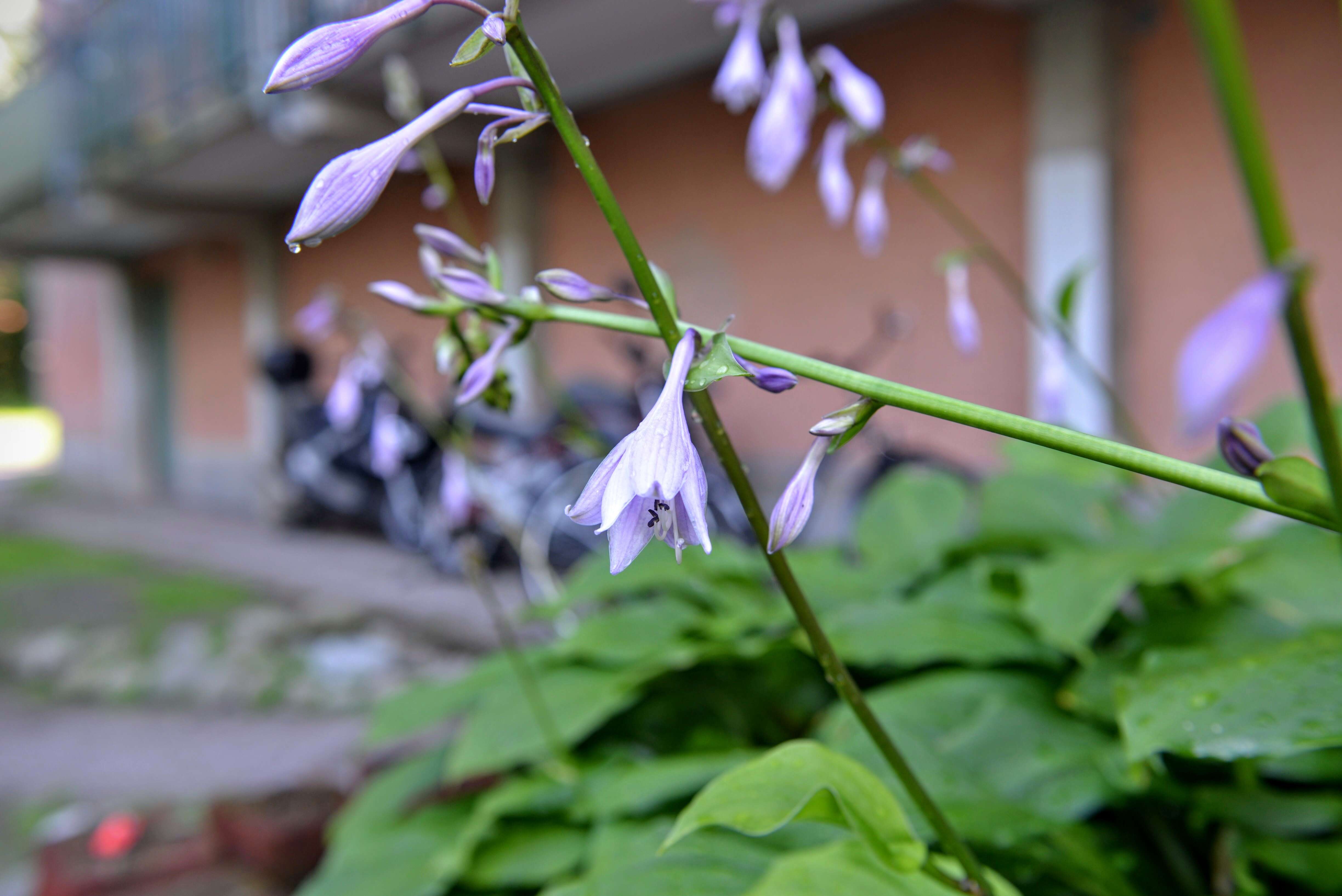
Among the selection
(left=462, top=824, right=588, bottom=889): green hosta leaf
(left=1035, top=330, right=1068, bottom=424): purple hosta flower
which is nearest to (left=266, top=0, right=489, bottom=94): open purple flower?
(left=462, top=824, right=588, bottom=889): green hosta leaf

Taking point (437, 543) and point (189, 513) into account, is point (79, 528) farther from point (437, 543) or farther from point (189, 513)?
point (437, 543)

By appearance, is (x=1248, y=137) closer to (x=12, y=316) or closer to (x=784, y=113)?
(x=784, y=113)

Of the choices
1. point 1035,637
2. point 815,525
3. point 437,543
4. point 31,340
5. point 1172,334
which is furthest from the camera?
point 31,340

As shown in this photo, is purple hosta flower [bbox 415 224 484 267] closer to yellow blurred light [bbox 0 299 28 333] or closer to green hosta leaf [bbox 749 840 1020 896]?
green hosta leaf [bbox 749 840 1020 896]

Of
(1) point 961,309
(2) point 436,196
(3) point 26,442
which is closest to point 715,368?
(2) point 436,196

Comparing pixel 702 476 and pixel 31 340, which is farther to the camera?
pixel 31 340

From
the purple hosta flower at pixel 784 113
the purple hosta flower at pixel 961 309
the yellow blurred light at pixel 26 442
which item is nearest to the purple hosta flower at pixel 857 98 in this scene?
the purple hosta flower at pixel 784 113

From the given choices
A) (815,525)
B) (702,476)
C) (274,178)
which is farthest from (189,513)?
(702,476)

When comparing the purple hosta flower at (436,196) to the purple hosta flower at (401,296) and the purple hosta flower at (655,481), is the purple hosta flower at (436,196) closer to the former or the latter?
the purple hosta flower at (401,296)
